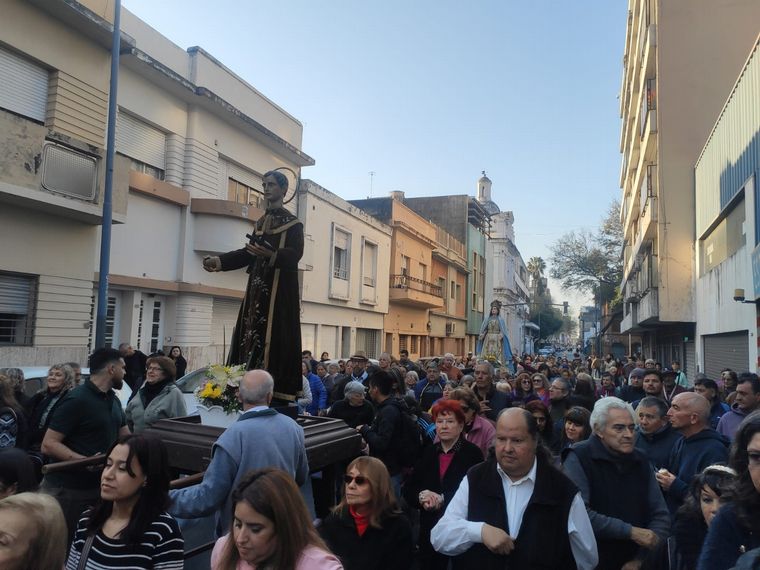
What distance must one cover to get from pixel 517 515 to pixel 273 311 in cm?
299

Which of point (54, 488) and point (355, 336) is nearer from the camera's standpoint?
point (54, 488)

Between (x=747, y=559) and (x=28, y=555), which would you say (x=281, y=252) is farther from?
(x=747, y=559)

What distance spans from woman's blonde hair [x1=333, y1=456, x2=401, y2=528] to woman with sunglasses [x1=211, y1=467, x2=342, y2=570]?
3.28ft

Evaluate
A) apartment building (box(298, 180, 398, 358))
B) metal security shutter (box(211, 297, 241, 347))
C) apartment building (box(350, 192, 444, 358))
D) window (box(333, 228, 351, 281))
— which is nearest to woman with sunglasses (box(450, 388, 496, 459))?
metal security shutter (box(211, 297, 241, 347))

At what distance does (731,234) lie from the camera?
14625mm

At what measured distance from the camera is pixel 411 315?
113ft

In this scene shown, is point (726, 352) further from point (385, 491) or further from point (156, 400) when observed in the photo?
point (385, 491)

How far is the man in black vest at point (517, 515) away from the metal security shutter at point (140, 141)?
43.9 ft

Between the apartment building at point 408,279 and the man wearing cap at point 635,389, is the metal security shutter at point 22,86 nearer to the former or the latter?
the man wearing cap at point 635,389

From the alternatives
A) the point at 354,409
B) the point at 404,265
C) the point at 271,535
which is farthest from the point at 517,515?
the point at 404,265

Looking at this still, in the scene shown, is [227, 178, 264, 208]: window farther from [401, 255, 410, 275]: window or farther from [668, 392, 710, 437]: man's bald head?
[668, 392, 710, 437]: man's bald head

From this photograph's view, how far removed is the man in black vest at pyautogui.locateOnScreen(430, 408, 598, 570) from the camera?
3016mm

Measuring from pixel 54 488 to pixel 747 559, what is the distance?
4.08 metres

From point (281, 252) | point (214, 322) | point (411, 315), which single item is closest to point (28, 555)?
point (281, 252)
